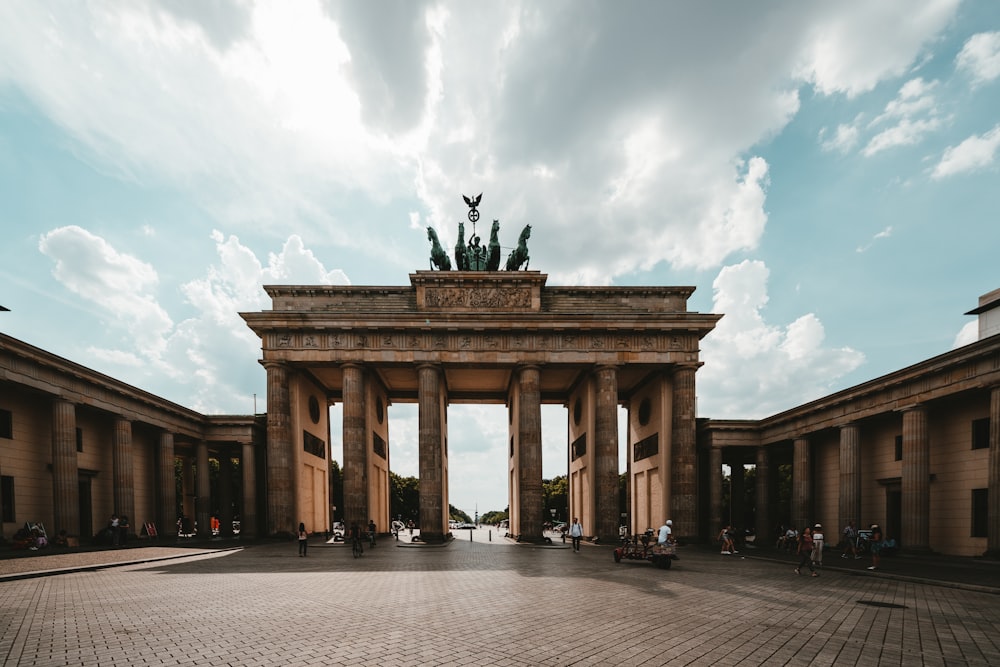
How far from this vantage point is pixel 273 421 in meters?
38.0

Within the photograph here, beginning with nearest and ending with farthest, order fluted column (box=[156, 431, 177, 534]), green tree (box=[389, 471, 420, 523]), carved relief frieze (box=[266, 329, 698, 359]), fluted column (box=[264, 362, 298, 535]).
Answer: fluted column (box=[264, 362, 298, 535]), fluted column (box=[156, 431, 177, 534]), carved relief frieze (box=[266, 329, 698, 359]), green tree (box=[389, 471, 420, 523])

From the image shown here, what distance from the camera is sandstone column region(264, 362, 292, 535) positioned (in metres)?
37.0

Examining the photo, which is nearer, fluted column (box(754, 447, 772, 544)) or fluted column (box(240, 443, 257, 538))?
fluted column (box(240, 443, 257, 538))

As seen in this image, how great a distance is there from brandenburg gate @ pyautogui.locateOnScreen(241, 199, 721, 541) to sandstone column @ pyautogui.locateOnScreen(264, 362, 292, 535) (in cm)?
7

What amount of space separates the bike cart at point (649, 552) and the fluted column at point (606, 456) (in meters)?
11.7

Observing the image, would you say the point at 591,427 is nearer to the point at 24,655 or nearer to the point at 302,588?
the point at 302,588

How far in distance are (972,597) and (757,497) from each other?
96.3 ft

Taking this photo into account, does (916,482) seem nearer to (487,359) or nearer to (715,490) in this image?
(715,490)

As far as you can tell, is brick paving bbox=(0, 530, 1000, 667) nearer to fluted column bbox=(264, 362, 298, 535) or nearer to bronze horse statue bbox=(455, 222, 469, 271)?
fluted column bbox=(264, 362, 298, 535)

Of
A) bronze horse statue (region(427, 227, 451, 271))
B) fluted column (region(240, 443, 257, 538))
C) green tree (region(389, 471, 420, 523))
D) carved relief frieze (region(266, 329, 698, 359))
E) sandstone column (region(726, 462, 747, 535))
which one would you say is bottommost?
green tree (region(389, 471, 420, 523))

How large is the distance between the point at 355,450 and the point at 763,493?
3048cm

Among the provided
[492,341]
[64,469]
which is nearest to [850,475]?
[492,341]

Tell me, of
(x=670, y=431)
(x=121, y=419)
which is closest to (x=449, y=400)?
(x=670, y=431)

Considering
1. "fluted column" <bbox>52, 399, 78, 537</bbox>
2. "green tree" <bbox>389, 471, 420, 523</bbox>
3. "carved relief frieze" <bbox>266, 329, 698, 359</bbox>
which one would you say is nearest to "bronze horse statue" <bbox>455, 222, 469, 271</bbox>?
"carved relief frieze" <bbox>266, 329, 698, 359</bbox>
